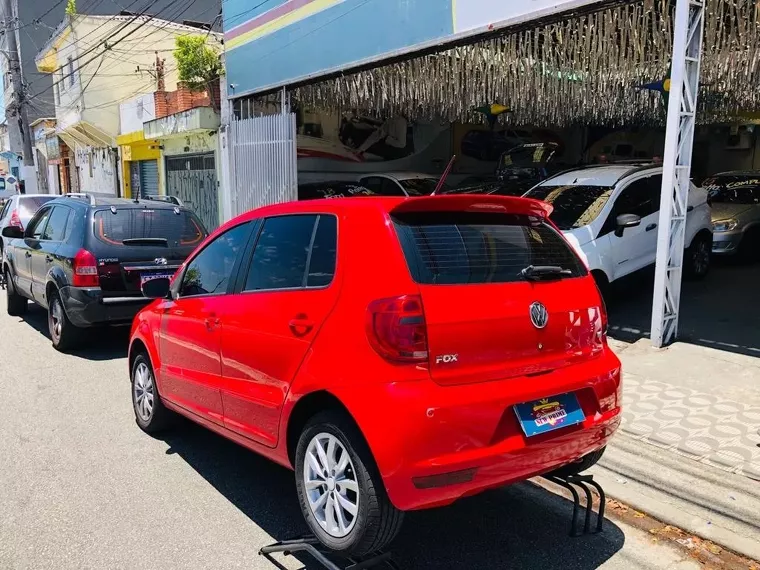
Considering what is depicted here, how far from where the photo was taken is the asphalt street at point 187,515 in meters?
3.21

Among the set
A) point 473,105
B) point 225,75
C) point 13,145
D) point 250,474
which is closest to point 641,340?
point 250,474

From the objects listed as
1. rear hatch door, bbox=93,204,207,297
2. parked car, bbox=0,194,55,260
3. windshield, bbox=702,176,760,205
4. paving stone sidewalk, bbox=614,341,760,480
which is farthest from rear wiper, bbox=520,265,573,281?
parked car, bbox=0,194,55,260

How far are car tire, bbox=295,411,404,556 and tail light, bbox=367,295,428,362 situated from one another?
42 cm

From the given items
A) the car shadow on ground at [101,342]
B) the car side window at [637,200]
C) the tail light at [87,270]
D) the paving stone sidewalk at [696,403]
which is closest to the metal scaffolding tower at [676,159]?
the paving stone sidewalk at [696,403]

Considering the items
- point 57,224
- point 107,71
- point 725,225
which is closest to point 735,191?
point 725,225

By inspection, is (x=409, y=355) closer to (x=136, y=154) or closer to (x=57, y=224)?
(x=57, y=224)

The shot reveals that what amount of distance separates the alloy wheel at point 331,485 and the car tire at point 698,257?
8.11 meters

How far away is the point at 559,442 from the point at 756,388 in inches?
138

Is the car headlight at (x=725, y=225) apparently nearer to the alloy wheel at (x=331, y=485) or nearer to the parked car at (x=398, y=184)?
the parked car at (x=398, y=184)

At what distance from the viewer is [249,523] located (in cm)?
356

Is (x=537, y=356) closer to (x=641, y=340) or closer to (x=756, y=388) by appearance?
(x=756, y=388)

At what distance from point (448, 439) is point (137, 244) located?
5594mm

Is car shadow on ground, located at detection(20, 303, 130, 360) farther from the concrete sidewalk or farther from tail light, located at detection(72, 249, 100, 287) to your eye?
the concrete sidewalk

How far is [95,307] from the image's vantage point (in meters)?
6.78
